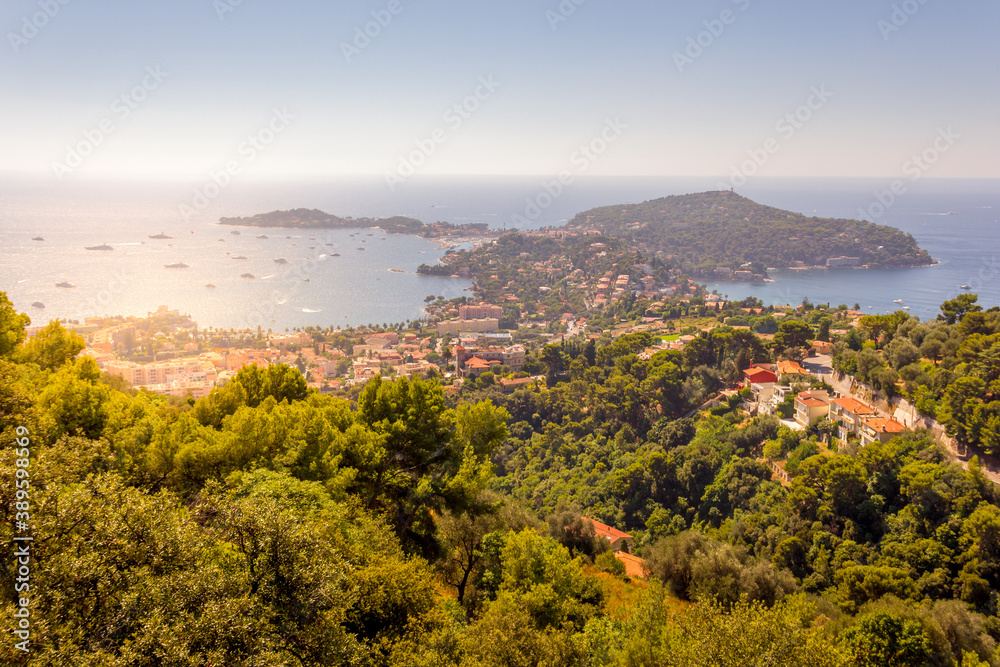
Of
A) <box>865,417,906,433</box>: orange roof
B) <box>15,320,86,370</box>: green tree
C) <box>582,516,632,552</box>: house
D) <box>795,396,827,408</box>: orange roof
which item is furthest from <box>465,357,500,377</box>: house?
<box>15,320,86,370</box>: green tree

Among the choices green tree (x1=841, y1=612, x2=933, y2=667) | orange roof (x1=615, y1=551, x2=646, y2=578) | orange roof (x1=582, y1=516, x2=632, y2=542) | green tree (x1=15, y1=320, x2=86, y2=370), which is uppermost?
green tree (x1=15, y1=320, x2=86, y2=370)

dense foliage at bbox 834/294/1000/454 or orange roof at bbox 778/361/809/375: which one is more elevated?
dense foliage at bbox 834/294/1000/454

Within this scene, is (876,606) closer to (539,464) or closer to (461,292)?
(539,464)

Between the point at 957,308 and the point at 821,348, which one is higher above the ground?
the point at 957,308

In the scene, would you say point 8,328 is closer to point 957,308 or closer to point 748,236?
point 957,308

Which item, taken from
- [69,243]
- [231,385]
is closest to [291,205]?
[69,243]

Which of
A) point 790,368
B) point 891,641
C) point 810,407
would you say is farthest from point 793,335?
point 891,641

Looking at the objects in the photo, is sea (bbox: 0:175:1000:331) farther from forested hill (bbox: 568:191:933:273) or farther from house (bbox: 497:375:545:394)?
house (bbox: 497:375:545:394)

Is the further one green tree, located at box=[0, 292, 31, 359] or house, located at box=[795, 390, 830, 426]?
house, located at box=[795, 390, 830, 426]
